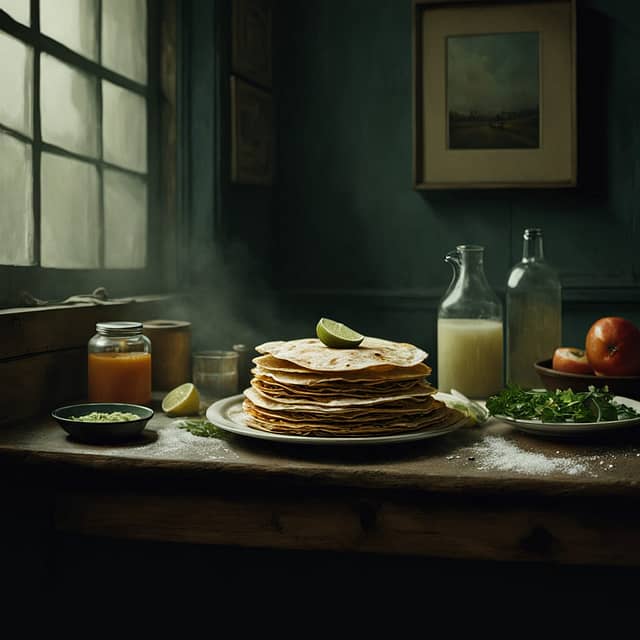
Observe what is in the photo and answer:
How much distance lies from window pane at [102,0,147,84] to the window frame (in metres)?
0.02

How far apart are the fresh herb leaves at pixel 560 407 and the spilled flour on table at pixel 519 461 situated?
3.6 inches

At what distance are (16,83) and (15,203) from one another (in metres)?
0.28

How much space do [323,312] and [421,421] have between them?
1.53 meters

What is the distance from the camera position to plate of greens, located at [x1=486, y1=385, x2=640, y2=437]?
4.73 feet

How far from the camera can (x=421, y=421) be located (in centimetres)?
144

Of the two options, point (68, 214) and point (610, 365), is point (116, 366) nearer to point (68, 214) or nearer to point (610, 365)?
point (68, 214)

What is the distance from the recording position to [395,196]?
287 cm

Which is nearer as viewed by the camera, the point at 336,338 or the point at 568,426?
the point at 568,426

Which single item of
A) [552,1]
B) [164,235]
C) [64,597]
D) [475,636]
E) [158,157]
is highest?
[552,1]

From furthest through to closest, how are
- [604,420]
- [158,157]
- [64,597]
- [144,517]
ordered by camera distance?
[158,157] → [64,597] → [604,420] → [144,517]

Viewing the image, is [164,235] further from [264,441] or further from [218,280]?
[264,441]

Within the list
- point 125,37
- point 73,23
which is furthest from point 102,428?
point 125,37

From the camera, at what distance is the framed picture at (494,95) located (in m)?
2.69

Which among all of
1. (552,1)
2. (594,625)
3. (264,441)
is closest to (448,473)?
(264,441)
